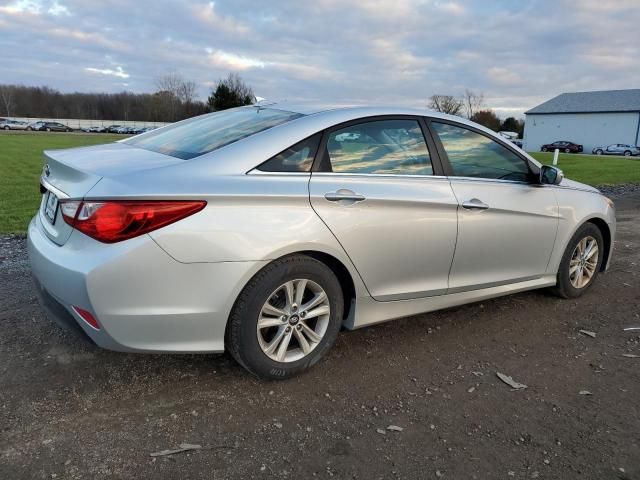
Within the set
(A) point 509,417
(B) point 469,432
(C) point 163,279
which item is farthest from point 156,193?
(A) point 509,417

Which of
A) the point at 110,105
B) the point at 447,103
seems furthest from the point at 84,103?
the point at 447,103

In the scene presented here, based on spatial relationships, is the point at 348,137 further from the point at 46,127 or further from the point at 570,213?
the point at 46,127

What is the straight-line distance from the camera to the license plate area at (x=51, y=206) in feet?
9.28

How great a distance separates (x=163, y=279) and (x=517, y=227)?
2.63 meters

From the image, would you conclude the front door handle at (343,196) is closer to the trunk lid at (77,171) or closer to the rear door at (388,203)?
the rear door at (388,203)

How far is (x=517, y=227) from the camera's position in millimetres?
3883

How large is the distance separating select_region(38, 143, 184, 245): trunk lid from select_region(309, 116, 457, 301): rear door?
0.92m

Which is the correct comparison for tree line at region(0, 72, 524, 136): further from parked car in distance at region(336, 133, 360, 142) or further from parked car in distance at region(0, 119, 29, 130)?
parked car in distance at region(336, 133, 360, 142)

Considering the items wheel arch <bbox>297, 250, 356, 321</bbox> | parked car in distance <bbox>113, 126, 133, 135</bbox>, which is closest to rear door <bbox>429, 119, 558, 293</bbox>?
wheel arch <bbox>297, 250, 356, 321</bbox>

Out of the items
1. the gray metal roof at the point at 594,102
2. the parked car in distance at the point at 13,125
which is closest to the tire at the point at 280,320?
the gray metal roof at the point at 594,102

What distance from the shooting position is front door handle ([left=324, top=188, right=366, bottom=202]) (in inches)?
118

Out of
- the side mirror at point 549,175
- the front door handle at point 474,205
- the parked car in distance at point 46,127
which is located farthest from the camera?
the parked car in distance at point 46,127

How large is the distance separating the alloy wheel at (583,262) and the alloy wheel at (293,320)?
2.58m

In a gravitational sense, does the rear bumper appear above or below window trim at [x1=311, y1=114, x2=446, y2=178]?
below
